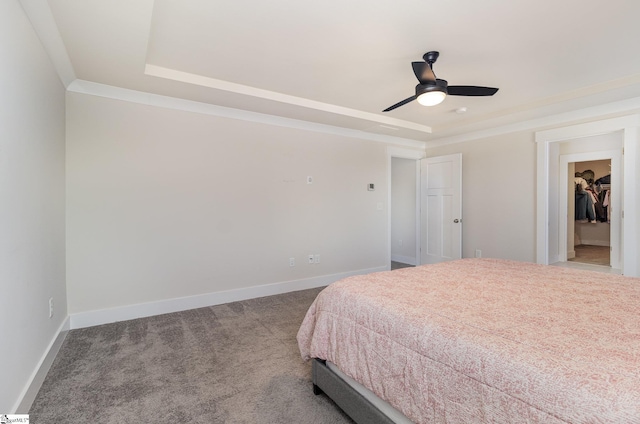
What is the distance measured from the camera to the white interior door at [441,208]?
202 inches

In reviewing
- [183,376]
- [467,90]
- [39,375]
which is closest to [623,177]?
[467,90]

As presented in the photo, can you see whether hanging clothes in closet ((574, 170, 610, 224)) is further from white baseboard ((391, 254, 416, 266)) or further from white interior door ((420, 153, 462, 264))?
white baseboard ((391, 254, 416, 266))

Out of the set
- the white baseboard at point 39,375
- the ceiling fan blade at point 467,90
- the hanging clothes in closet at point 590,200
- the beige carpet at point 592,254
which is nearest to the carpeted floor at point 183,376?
the white baseboard at point 39,375

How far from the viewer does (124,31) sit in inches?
84.0

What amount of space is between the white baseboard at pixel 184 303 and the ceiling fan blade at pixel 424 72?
2999 mm

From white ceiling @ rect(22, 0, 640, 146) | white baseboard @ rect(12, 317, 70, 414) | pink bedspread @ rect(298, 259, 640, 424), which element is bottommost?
white baseboard @ rect(12, 317, 70, 414)

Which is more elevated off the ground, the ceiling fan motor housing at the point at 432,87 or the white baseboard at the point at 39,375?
the ceiling fan motor housing at the point at 432,87

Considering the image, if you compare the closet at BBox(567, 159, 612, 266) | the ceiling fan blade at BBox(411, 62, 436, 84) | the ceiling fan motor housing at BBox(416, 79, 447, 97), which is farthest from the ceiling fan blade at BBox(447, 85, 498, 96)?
the closet at BBox(567, 159, 612, 266)

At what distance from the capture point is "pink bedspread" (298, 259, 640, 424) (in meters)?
0.89

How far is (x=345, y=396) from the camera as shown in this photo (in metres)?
1.64

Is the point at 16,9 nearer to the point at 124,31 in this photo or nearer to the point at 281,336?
the point at 124,31

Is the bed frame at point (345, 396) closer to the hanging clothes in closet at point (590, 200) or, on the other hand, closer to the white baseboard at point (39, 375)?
the white baseboard at point (39, 375)

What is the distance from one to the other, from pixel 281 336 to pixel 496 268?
6.37 ft

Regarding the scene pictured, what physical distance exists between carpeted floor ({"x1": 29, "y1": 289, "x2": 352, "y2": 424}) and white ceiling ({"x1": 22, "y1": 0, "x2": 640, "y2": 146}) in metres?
2.42
